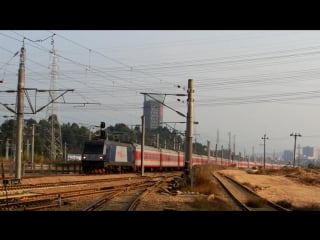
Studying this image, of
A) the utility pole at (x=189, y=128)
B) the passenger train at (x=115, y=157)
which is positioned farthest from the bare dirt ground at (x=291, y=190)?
the passenger train at (x=115, y=157)

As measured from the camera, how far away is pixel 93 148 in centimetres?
5728

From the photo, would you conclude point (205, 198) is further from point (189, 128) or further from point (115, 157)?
point (115, 157)

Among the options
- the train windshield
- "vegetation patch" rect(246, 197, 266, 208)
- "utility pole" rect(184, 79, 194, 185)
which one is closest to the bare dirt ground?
"vegetation patch" rect(246, 197, 266, 208)

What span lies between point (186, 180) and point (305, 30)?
24.2 m

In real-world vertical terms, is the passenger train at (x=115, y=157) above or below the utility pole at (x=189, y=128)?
below

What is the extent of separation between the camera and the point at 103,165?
57406mm

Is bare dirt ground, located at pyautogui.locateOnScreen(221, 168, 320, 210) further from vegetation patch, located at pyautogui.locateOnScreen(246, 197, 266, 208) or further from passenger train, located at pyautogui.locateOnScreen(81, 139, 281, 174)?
passenger train, located at pyautogui.locateOnScreen(81, 139, 281, 174)

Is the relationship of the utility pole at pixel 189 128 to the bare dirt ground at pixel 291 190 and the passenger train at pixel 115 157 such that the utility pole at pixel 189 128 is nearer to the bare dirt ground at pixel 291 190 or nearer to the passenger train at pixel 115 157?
the bare dirt ground at pixel 291 190

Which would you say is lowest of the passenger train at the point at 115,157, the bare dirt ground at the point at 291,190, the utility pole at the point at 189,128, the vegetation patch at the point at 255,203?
the bare dirt ground at the point at 291,190

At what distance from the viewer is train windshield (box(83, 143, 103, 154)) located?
56719 mm

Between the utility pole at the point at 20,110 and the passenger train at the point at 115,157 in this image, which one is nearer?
the utility pole at the point at 20,110

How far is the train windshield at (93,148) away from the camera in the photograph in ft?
186
